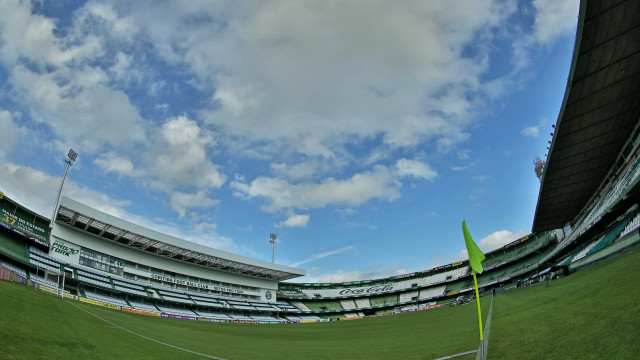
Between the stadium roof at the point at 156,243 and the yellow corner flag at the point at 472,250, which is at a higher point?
the stadium roof at the point at 156,243

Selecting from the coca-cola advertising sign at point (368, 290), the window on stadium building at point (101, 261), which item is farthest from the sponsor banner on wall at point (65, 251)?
the coca-cola advertising sign at point (368, 290)

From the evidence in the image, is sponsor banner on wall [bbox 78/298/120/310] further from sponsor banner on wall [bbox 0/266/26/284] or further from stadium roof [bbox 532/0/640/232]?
stadium roof [bbox 532/0/640/232]

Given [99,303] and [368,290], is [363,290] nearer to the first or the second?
[368,290]

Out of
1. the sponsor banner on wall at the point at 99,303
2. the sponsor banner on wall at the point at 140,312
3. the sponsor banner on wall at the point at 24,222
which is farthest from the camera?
the sponsor banner on wall at the point at 140,312

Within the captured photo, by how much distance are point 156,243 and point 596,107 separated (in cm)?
5699

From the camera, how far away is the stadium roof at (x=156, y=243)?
4134cm

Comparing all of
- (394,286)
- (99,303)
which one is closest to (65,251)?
(99,303)

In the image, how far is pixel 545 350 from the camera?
19.0ft

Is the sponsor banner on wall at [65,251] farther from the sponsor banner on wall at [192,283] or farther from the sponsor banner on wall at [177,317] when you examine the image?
the sponsor banner on wall at [177,317]

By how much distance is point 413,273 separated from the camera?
77.1 metres

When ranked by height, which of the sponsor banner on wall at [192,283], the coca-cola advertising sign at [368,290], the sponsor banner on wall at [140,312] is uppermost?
the sponsor banner on wall at [192,283]

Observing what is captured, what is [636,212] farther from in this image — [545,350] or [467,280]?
[467,280]

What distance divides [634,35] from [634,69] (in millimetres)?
3530

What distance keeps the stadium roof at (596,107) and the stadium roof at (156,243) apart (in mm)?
50721
